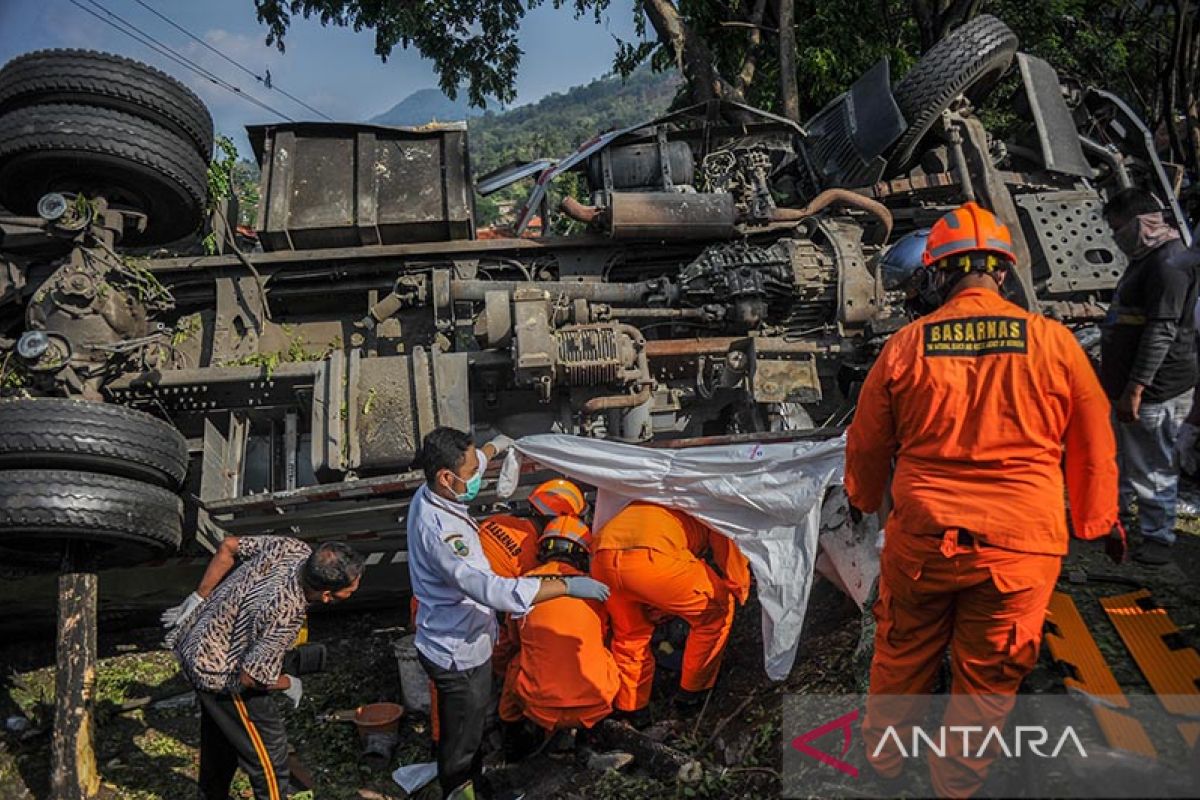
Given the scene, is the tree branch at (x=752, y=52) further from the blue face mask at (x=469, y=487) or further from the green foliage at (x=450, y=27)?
the blue face mask at (x=469, y=487)

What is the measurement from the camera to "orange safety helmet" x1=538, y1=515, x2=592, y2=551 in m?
3.95

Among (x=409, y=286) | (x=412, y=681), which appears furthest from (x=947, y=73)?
(x=412, y=681)

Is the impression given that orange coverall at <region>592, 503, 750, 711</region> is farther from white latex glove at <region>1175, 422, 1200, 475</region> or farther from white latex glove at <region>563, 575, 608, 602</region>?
white latex glove at <region>1175, 422, 1200, 475</region>

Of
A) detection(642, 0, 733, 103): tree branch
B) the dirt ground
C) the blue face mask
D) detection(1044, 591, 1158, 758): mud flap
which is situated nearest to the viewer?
detection(1044, 591, 1158, 758): mud flap

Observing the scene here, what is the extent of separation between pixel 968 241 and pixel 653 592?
1857 mm

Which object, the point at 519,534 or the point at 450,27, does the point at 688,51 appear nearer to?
the point at 450,27

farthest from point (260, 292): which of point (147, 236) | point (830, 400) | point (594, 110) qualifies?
point (594, 110)

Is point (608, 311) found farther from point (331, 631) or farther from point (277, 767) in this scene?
point (277, 767)

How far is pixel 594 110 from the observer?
120875mm

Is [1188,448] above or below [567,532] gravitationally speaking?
above

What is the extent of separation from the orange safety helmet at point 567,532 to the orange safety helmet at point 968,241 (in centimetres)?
199

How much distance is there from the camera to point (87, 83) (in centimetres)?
476

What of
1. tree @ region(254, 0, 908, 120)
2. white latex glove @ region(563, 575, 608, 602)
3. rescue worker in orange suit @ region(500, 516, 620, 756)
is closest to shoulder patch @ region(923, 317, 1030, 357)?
white latex glove @ region(563, 575, 608, 602)

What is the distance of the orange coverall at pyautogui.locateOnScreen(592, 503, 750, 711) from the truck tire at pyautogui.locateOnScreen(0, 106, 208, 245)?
337 cm
